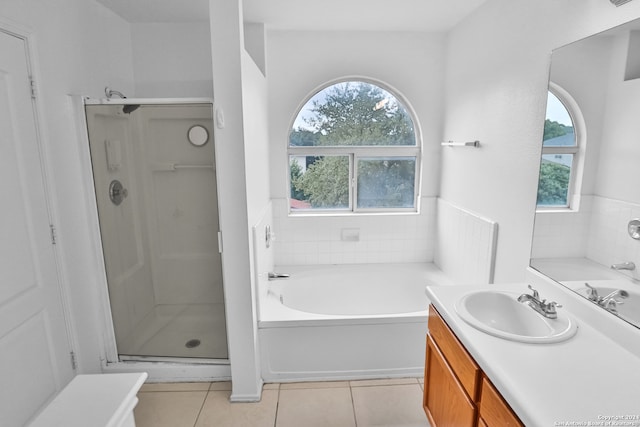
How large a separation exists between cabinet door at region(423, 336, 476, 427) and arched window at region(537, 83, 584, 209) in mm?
931

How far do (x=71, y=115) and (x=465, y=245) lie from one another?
2.78 meters

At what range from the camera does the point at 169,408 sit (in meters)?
2.13

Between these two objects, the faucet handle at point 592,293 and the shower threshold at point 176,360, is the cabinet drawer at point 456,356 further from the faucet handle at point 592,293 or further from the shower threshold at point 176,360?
the shower threshold at point 176,360

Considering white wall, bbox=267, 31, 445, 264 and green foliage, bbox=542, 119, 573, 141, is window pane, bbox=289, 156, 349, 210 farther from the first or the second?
green foliage, bbox=542, 119, 573, 141

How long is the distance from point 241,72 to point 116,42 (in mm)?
1476

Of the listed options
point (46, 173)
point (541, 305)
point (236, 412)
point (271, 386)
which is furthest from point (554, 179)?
point (46, 173)

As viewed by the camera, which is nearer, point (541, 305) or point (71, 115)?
point (541, 305)

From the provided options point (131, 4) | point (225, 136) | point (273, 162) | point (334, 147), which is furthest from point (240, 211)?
point (131, 4)

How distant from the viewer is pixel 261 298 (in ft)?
7.95

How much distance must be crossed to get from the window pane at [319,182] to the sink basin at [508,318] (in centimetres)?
183

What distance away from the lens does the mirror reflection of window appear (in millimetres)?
1583

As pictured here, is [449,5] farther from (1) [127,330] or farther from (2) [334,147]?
(1) [127,330]

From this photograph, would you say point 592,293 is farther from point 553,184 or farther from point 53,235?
point 53,235

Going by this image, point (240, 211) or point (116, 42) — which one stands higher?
point (116, 42)
